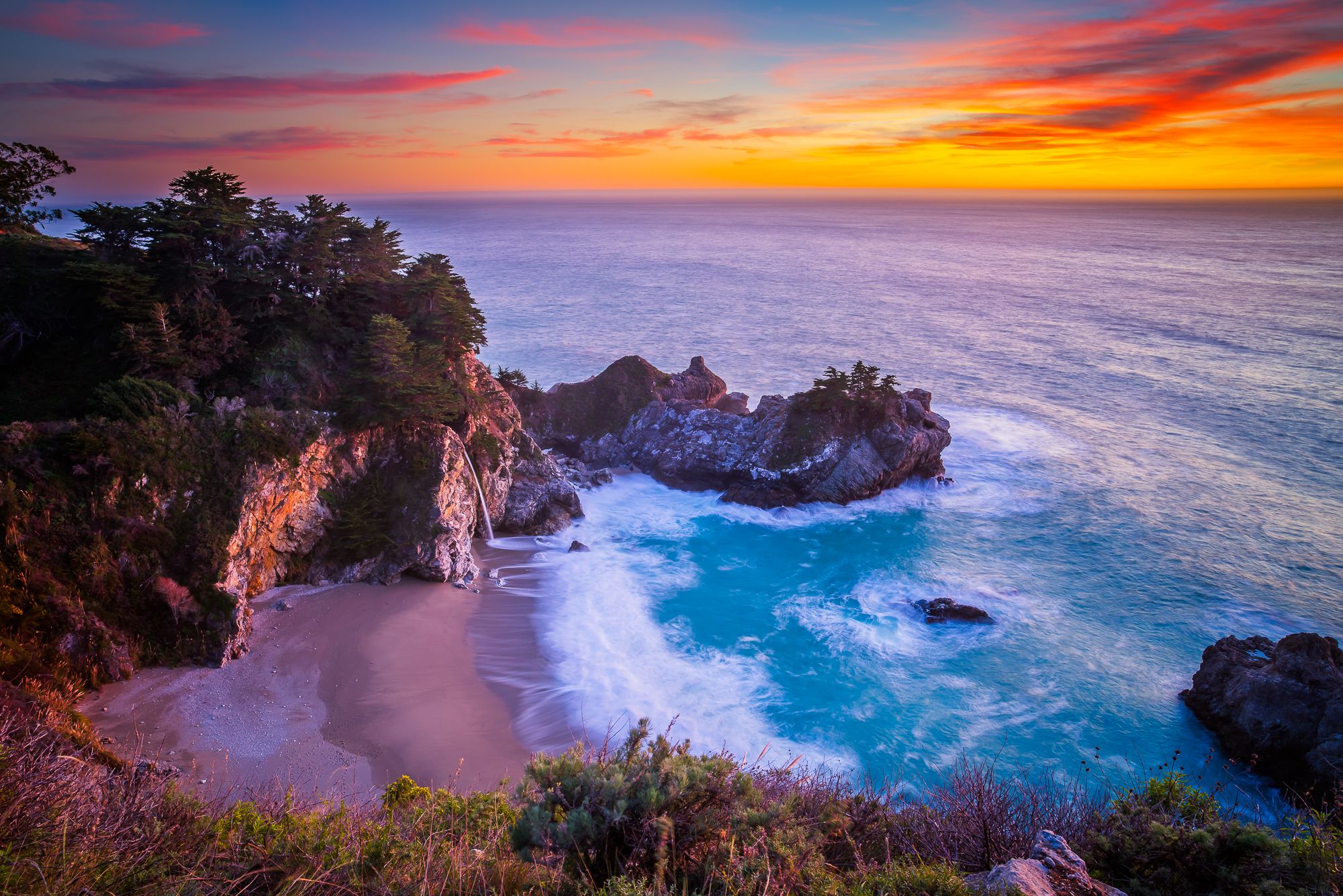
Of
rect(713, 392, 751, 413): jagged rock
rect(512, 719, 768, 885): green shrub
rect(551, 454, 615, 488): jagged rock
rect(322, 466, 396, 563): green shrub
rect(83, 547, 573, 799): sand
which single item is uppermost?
rect(512, 719, 768, 885): green shrub

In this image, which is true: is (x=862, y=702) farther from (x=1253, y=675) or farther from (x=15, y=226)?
(x=15, y=226)

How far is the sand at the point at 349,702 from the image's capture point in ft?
49.3

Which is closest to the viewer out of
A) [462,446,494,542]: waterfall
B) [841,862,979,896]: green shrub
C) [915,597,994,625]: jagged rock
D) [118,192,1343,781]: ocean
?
A: [841,862,979,896]: green shrub

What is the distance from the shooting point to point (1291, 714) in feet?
53.6

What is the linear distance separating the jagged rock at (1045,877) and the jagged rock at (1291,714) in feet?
45.6

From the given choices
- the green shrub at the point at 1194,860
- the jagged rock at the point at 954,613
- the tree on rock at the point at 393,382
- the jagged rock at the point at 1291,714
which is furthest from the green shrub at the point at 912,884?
the tree on rock at the point at 393,382

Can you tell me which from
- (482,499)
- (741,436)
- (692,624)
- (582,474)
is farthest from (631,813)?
(741,436)

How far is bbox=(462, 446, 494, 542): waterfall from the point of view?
2666 cm

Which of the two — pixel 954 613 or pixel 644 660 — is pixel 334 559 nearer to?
pixel 644 660

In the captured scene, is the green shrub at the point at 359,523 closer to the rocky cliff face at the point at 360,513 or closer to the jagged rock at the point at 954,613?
the rocky cliff face at the point at 360,513

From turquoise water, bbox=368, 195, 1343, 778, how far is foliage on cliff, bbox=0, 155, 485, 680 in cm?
1050

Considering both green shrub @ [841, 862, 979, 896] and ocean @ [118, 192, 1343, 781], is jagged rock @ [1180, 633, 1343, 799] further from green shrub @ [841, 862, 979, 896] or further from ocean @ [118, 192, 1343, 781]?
green shrub @ [841, 862, 979, 896]

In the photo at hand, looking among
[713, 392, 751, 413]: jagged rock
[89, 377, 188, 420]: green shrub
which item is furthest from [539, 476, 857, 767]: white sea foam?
[89, 377, 188, 420]: green shrub

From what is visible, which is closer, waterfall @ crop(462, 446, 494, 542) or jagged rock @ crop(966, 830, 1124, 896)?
jagged rock @ crop(966, 830, 1124, 896)
